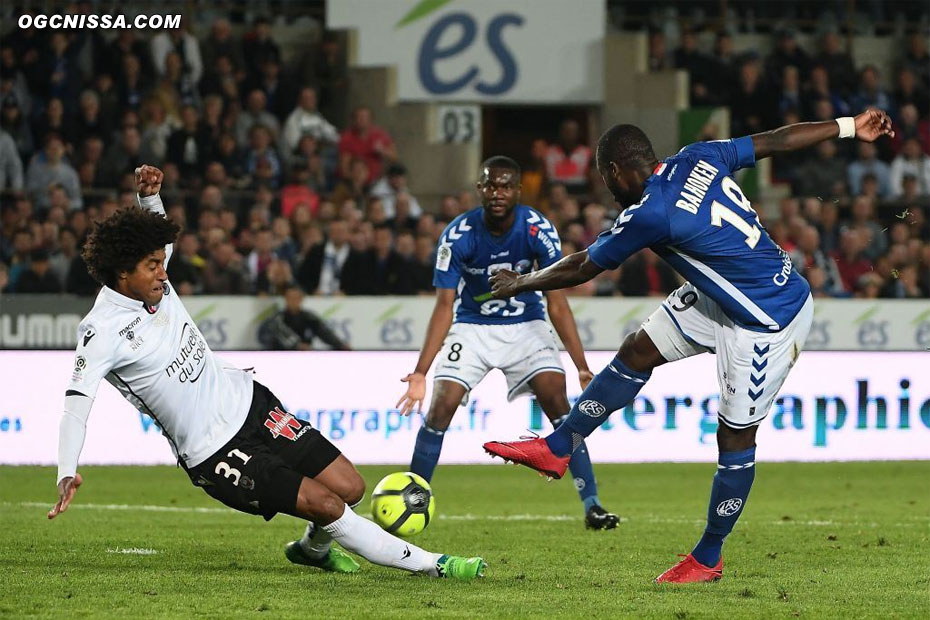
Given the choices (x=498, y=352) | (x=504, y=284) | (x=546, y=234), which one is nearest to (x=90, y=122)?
(x=498, y=352)

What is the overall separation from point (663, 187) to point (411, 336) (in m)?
8.67

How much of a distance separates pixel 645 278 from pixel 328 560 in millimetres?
9432

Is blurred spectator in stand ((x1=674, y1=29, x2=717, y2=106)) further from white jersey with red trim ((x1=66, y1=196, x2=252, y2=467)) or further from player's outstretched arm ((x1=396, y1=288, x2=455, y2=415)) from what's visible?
white jersey with red trim ((x1=66, y1=196, x2=252, y2=467))

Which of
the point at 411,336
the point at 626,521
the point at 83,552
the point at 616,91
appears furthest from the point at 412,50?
the point at 83,552

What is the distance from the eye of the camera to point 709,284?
6.88 m

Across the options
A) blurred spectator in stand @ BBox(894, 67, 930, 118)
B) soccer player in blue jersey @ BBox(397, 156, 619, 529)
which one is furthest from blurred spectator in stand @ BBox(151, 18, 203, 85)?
soccer player in blue jersey @ BBox(397, 156, 619, 529)

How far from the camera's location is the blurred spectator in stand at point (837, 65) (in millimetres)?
20797

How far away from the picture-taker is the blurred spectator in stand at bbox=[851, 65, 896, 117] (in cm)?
2056

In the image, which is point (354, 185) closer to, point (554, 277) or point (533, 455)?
point (533, 455)

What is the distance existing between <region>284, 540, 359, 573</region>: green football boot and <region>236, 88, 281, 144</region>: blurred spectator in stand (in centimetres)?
1148

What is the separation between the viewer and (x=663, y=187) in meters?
6.72

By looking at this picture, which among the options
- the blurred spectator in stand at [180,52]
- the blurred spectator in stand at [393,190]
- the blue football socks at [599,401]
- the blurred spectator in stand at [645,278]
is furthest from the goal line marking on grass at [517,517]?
the blurred spectator in stand at [180,52]

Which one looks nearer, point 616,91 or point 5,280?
point 5,280

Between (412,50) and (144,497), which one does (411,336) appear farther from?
(412,50)
